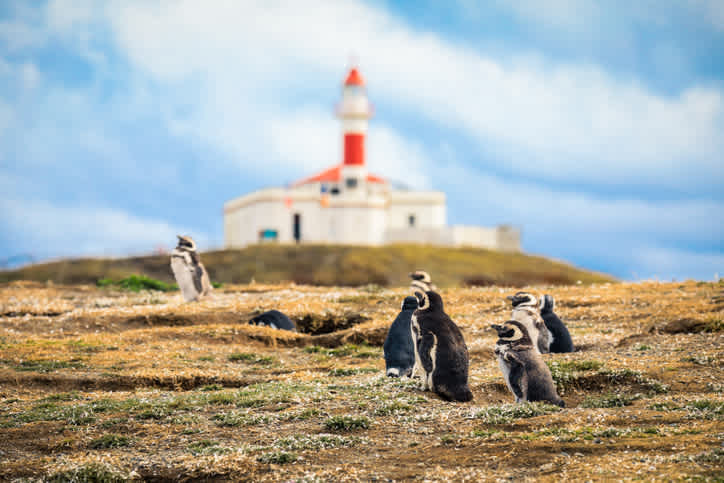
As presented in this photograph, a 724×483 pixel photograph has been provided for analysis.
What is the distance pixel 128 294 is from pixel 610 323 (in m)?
19.0

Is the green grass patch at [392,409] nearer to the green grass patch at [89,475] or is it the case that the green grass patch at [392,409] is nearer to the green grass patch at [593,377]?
the green grass patch at [593,377]

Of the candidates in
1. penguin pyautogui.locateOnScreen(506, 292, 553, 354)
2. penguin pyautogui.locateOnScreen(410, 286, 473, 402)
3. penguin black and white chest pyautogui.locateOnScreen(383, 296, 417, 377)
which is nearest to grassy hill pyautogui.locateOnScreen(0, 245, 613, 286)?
penguin pyautogui.locateOnScreen(506, 292, 553, 354)

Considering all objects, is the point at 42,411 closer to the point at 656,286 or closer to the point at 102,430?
the point at 102,430

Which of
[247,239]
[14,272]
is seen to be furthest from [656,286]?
[247,239]

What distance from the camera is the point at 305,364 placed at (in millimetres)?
18812

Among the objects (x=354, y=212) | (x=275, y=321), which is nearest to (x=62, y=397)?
(x=275, y=321)

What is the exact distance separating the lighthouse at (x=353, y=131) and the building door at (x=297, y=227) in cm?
646

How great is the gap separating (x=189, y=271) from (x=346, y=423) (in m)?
16.5

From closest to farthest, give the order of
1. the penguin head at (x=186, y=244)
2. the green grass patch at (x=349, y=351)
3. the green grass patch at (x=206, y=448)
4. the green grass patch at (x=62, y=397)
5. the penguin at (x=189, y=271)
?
the green grass patch at (x=206, y=448) → the green grass patch at (x=62, y=397) → the green grass patch at (x=349, y=351) → the penguin at (x=189, y=271) → the penguin head at (x=186, y=244)

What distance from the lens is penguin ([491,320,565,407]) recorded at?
13.0 meters

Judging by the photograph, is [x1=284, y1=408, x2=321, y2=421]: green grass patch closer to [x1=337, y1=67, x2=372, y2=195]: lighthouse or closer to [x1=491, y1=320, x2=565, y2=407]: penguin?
[x1=491, y1=320, x2=565, y2=407]: penguin

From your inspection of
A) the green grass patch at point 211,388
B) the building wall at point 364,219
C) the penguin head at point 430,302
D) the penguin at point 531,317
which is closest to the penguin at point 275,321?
the green grass patch at point 211,388

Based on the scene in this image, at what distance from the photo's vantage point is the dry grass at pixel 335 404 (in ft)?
34.2

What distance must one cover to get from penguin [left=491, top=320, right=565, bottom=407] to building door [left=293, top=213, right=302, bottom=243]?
270ft
